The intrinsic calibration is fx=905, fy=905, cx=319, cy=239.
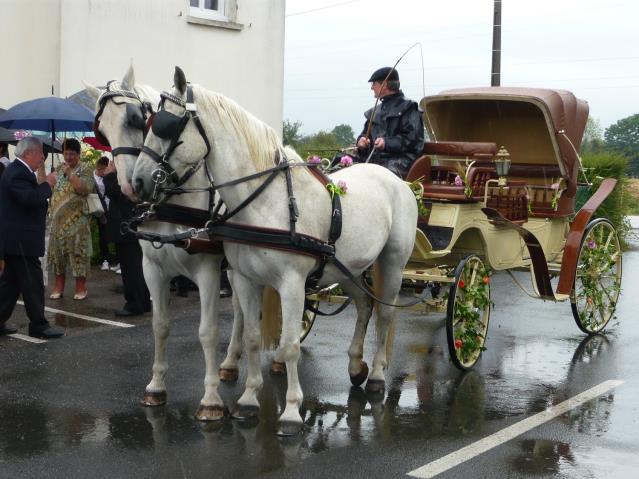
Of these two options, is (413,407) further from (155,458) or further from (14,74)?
(14,74)

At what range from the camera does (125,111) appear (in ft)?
20.1

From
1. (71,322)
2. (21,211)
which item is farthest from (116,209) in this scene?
(21,211)

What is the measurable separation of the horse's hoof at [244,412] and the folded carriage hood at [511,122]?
14.8ft

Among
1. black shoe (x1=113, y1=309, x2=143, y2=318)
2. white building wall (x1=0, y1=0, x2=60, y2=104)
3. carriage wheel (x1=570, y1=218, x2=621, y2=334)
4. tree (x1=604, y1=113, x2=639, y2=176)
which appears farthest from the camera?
tree (x1=604, y1=113, x2=639, y2=176)

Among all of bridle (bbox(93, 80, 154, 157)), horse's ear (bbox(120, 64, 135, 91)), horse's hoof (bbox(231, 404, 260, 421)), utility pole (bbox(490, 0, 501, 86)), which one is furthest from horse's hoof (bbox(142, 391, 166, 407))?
utility pole (bbox(490, 0, 501, 86))

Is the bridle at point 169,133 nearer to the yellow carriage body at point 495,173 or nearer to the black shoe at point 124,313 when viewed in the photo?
the yellow carriage body at point 495,173

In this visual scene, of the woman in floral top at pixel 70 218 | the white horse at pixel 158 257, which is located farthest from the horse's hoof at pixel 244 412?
the woman in floral top at pixel 70 218

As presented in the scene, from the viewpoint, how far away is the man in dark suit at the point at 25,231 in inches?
331

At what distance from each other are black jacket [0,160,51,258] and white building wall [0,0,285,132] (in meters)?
4.09

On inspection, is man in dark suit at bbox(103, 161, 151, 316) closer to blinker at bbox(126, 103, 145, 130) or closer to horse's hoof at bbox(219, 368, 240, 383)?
horse's hoof at bbox(219, 368, 240, 383)

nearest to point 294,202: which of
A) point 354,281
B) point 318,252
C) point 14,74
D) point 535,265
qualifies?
point 318,252

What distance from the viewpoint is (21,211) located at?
8.59 metres

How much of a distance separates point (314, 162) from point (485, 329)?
2751mm

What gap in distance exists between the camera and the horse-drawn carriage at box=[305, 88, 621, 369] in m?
8.02
